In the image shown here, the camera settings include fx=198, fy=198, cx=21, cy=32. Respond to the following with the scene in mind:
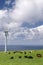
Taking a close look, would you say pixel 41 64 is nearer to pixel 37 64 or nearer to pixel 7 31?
pixel 37 64

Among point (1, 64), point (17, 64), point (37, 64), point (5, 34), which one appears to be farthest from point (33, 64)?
point (5, 34)

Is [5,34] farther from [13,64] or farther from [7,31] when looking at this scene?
[13,64]

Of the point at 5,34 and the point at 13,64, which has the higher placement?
the point at 5,34

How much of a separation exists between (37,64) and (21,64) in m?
4.96

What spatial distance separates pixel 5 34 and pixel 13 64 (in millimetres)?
58021

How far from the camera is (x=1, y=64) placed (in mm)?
61312

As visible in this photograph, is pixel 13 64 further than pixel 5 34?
No

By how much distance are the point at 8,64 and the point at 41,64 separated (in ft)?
33.6

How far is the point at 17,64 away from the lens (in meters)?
61.2

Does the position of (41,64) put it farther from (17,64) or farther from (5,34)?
(5,34)

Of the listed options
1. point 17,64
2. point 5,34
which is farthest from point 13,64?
point 5,34

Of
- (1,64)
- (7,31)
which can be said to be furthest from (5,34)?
(1,64)

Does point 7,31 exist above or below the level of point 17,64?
above

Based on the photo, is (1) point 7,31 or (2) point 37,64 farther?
(1) point 7,31
